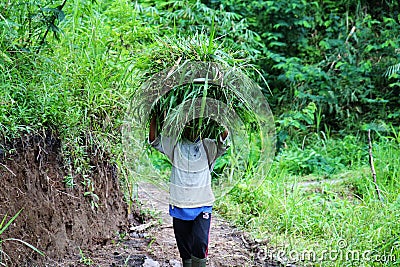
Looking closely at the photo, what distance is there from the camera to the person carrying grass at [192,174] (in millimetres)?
2605

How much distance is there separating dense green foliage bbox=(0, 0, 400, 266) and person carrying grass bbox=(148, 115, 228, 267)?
377 millimetres

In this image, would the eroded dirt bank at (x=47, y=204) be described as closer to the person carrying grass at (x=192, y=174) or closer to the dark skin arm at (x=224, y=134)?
the person carrying grass at (x=192, y=174)

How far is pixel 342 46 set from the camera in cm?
Answer: 764

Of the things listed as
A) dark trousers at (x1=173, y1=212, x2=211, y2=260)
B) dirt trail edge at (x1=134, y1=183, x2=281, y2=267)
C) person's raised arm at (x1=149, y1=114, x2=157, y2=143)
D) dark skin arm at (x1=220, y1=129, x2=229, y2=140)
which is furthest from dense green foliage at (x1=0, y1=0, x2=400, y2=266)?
dark trousers at (x1=173, y1=212, x2=211, y2=260)

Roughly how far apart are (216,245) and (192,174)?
1.17 metres

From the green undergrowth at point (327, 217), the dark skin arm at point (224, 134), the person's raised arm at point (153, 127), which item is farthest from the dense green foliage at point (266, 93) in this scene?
the dark skin arm at point (224, 134)

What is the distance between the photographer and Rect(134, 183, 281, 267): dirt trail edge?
10.9ft

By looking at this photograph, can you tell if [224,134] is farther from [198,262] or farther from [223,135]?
[198,262]

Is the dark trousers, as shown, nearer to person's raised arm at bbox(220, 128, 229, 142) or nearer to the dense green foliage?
person's raised arm at bbox(220, 128, 229, 142)

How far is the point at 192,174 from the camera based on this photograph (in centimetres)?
261

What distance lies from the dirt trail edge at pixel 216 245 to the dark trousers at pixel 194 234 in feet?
1.31

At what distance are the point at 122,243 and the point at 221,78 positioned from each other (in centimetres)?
150

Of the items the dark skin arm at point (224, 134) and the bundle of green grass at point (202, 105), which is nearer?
the bundle of green grass at point (202, 105)

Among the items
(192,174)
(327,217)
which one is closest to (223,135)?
(192,174)
